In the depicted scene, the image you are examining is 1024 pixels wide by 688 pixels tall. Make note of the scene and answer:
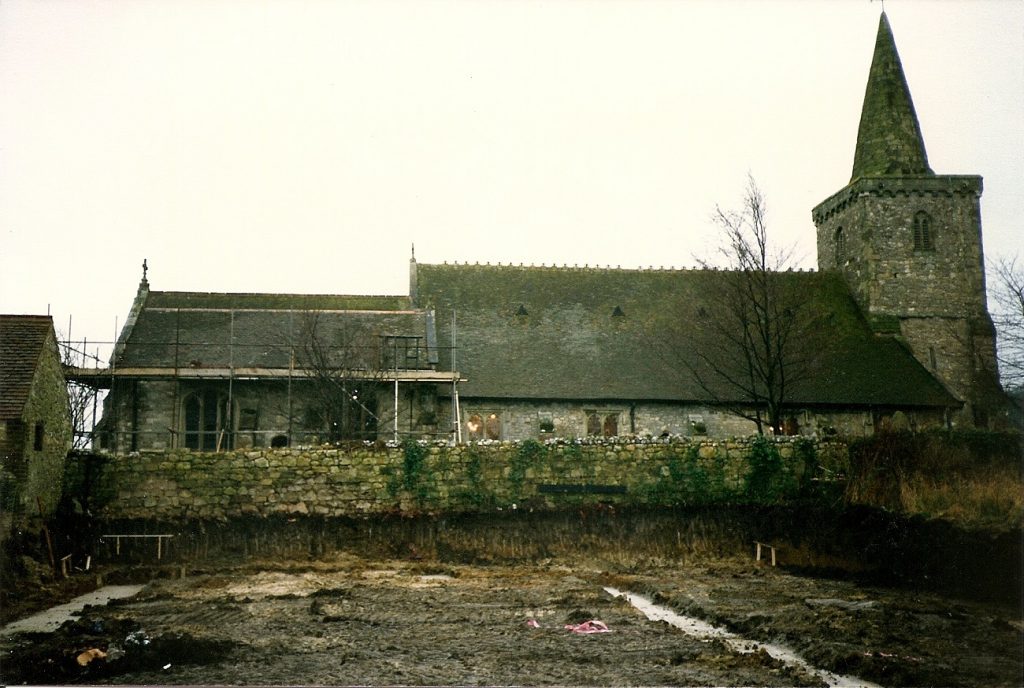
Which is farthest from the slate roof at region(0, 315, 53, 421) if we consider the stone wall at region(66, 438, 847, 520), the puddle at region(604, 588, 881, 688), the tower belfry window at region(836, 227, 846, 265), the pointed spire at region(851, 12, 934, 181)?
the tower belfry window at region(836, 227, 846, 265)

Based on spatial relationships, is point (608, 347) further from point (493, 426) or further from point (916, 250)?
point (916, 250)

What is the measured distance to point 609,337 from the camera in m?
35.7

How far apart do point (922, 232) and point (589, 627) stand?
3089 centimetres

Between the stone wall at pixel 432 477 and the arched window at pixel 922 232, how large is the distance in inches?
719

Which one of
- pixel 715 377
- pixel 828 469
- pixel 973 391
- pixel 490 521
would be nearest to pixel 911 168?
pixel 973 391

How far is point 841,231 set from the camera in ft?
136

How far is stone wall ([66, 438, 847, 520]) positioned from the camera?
22.6m

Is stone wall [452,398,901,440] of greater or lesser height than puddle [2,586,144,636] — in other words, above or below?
above

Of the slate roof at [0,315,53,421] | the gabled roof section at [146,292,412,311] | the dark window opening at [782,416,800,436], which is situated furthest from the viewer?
the gabled roof section at [146,292,412,311]

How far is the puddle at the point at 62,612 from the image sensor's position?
45.9ft

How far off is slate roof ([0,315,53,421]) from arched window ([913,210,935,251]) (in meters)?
33.2

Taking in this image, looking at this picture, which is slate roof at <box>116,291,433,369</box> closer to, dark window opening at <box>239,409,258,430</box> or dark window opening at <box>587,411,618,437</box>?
dark window opening at <box>239,409,258,430</box>

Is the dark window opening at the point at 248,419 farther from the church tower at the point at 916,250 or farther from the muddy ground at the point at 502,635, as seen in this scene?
the church tower at the point at 916,250

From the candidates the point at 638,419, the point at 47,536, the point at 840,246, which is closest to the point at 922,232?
the point at 840,246
